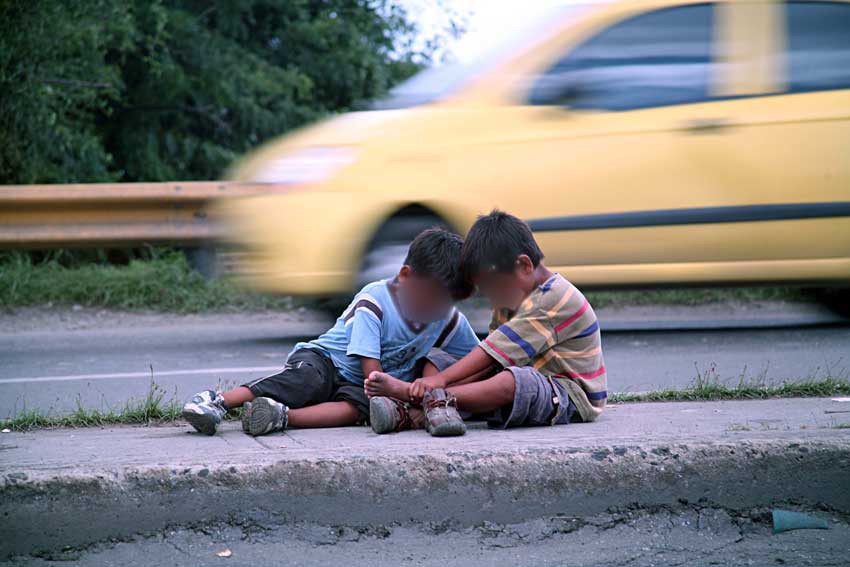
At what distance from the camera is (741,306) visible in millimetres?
7734

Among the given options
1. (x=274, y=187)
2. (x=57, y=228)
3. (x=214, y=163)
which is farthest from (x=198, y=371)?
(x=214, y=163)

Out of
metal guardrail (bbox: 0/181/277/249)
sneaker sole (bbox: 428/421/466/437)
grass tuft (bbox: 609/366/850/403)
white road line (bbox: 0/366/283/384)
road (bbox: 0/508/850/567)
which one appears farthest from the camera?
metal guardrail (bbox: 0/181/277/249)

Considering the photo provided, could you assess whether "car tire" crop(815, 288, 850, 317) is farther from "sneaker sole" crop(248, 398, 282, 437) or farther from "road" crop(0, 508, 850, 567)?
"sneaker sole" crop(248, 398, 282, 437)

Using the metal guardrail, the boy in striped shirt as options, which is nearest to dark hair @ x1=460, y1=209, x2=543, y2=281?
the boy in striped shirt

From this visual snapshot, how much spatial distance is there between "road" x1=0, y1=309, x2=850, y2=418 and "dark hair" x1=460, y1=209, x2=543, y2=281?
1263 mm

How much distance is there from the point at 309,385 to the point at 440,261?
629mm

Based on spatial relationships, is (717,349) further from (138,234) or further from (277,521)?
(138,234)

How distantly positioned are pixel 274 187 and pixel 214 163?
6.18 meters

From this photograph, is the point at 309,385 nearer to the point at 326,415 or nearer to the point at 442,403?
the point at 326,415

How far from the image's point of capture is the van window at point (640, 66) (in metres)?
5.61

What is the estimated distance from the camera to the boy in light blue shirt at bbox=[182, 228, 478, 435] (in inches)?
135

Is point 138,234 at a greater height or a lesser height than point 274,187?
lesser

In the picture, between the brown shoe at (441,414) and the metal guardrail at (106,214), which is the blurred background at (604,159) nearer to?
the metal guardrail at (106,214)

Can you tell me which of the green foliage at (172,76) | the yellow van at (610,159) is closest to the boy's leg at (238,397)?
the yellow van at (610,159)
